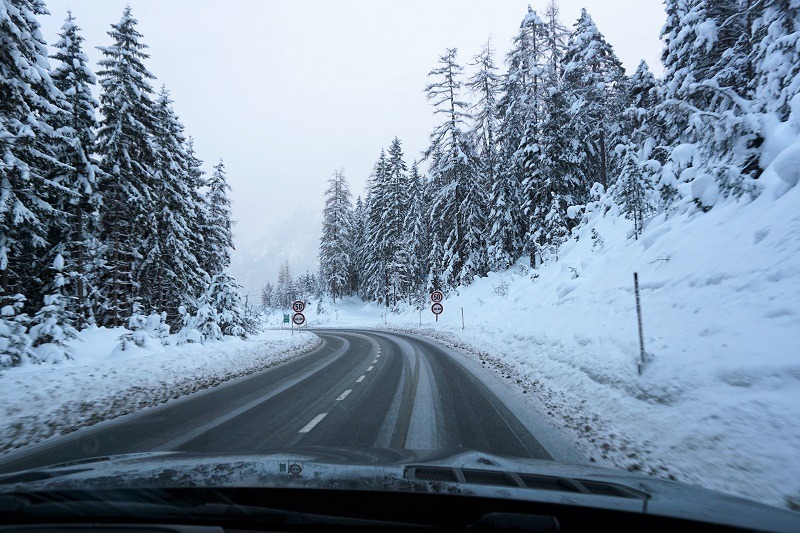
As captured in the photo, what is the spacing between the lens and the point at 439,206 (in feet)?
108

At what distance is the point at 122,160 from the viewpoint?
17.5 metres

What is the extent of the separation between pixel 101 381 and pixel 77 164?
38.4ft

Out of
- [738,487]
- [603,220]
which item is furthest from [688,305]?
[603,220]

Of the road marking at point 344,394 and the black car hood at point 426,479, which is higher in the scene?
the black car hood at point 426,479

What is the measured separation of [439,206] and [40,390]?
92.4 ft

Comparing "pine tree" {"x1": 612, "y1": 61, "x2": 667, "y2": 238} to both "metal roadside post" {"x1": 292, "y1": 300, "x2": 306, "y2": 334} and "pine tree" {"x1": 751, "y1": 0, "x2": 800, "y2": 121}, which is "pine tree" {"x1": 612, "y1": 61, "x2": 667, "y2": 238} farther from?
"metal roadside post" {"x1": 292, "y1": 300, "x2": 306, "y2": 334}

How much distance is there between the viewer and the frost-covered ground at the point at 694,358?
387 cm

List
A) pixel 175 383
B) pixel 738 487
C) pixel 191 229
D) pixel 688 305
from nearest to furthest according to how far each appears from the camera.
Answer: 1. pixel 738 487
2. pixel 688 305
3. pixel 175 383
4. pixel 191 229

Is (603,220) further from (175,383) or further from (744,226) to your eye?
(175,383)

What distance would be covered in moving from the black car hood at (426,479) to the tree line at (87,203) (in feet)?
31.9

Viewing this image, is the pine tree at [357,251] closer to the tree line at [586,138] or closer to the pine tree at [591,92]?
the tree line at [586,138]

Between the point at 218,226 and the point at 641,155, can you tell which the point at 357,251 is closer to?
the point at 218,226

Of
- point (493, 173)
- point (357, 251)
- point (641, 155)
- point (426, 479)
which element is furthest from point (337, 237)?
point (426, 479)

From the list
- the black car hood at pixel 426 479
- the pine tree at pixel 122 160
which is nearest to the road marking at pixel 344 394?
the black car hood at pixel 426 479
